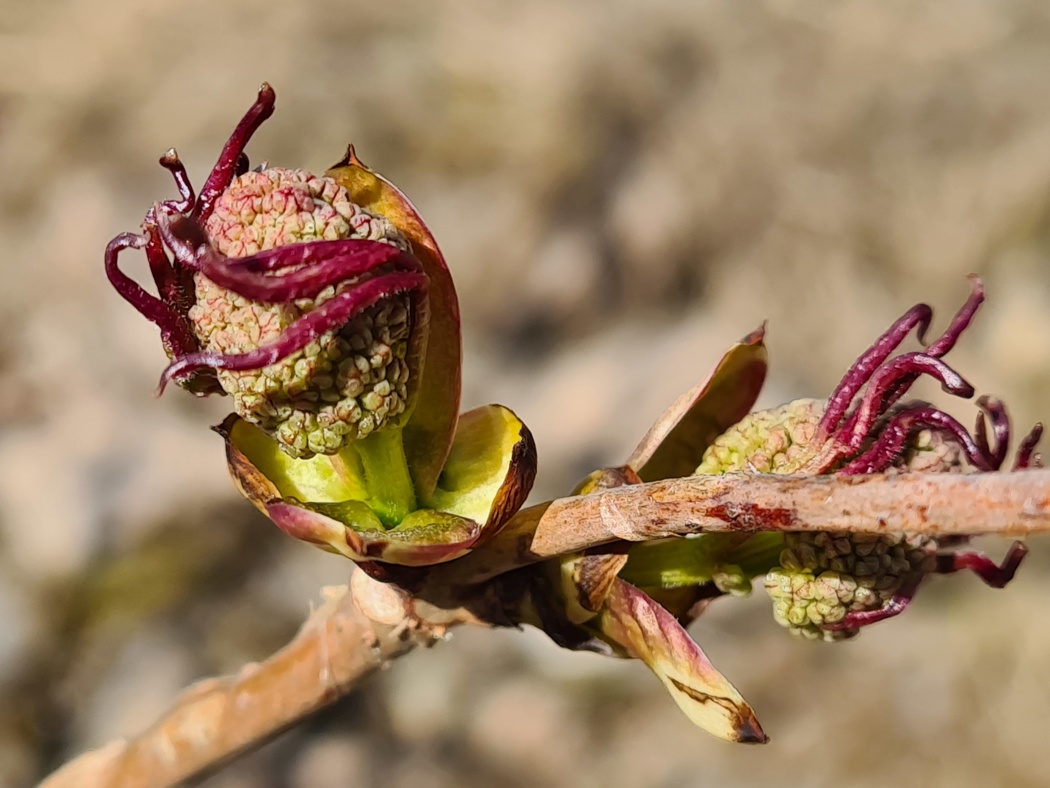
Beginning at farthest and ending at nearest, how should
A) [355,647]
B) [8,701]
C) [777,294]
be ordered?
1. [777,294]
2. [8,701]
3. [355,647]

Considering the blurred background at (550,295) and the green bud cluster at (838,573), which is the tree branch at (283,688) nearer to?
the green bud cluster at (838,573)

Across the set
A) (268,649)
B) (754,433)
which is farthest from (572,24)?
(754,433)

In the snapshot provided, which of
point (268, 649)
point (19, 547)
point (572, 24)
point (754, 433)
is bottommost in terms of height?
point (268, 649)

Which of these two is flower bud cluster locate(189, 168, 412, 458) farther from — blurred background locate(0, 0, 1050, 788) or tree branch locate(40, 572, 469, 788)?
blurred background locate(0, 0, 1050, 788)

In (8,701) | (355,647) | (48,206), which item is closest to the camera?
(355,647)

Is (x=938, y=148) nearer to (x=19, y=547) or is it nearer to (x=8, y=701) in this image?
(x=19, y=547)

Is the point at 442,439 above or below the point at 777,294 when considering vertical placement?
above

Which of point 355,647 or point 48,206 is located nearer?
point 355,647
